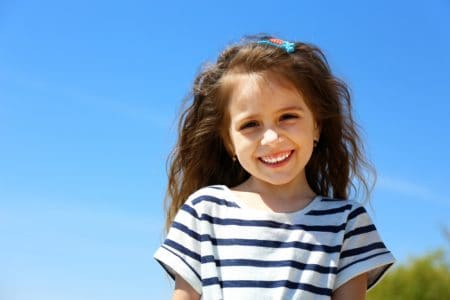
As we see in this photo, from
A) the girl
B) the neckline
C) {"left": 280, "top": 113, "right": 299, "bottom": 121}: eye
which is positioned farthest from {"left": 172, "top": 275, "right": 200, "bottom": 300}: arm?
{"left": 280, "top": 113, "right": 299, "bottom": 121}: eye

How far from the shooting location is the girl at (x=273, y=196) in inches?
104

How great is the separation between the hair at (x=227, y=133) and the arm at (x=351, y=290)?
1.75ft

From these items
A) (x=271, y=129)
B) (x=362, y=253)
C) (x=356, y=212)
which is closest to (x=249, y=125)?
(x=271, y=129)

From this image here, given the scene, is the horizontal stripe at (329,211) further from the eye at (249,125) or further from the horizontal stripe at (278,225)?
the eye at (249,125)

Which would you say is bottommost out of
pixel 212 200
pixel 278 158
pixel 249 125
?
pixel 212 200

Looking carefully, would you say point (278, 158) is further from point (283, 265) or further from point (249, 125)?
point (283, 265)

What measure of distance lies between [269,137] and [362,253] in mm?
589

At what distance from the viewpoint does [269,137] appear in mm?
2744

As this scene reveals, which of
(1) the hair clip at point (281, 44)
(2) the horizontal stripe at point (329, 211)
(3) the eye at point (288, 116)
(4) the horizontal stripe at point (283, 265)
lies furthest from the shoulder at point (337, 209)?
(1) the hair clip at point (281, 44)

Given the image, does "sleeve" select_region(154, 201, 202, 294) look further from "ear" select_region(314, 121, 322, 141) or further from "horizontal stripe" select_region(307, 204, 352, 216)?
"ear" select_region(314, 121, 322, 141)

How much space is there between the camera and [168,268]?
2742mm

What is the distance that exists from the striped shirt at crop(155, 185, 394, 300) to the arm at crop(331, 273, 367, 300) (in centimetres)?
3

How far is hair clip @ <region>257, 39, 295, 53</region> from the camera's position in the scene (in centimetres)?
298

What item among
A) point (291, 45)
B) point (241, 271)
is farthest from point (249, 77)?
point (241, 271)
